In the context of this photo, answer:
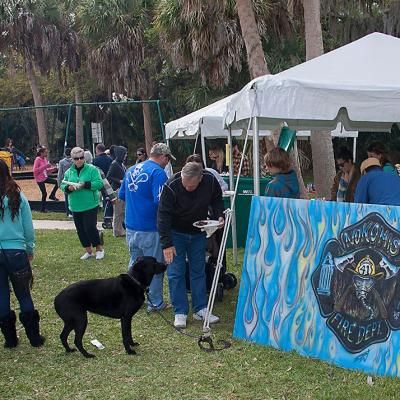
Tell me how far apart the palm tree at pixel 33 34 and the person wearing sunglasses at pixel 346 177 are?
23354mm

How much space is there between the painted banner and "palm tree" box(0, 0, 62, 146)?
2549cm

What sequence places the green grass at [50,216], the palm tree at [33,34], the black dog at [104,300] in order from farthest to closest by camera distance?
the palm tree at [33,34], the green grass at [50,216], the black dog at [104,300]

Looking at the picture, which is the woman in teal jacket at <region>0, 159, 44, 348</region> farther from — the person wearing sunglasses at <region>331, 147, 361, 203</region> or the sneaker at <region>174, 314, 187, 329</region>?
the person wearing sunglasses at <region>331, 147, 361, 203</region>

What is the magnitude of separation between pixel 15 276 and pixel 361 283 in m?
2.92

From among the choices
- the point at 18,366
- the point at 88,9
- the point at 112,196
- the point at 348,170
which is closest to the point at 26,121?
the point at 88,9

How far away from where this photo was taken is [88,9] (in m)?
25.1

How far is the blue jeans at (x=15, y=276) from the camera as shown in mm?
5551

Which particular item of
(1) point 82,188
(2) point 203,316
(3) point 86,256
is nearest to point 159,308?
(2) point 203,316

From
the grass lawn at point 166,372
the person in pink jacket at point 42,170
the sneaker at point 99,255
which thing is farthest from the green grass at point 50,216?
the grass lawn at point 166,372

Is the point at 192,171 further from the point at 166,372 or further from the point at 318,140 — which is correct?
the point at 318,140

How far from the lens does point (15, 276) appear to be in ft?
18.4

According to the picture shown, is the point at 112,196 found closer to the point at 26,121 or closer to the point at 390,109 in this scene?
the point at 390,109

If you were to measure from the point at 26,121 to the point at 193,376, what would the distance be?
20373 millimetres

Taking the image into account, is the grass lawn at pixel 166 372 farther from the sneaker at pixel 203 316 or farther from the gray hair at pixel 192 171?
the gray hair at pixel 192 171
